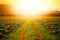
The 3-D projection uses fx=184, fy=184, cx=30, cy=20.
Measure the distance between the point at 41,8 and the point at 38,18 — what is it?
0.27 meters

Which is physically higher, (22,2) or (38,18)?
(22,2)

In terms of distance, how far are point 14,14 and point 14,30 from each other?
0.42 meters

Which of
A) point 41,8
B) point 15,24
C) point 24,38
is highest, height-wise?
point 41,8

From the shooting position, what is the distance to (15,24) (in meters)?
4.75

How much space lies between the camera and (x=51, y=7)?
15.8 ft

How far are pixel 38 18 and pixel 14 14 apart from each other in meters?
0.63

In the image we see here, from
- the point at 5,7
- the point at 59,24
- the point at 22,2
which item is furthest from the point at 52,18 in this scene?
the point at 5,7

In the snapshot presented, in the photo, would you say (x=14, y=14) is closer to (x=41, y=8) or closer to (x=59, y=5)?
(x=41, y=8)

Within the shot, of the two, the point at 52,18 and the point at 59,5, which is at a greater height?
the point at 59,5

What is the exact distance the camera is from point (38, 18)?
482 centimetres

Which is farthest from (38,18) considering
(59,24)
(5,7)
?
(5,7)

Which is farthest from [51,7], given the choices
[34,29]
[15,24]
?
[15,24]

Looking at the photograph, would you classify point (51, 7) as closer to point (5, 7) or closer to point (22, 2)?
point (22, 2)

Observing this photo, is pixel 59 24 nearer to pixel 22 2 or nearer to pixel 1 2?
pixel 22 2
